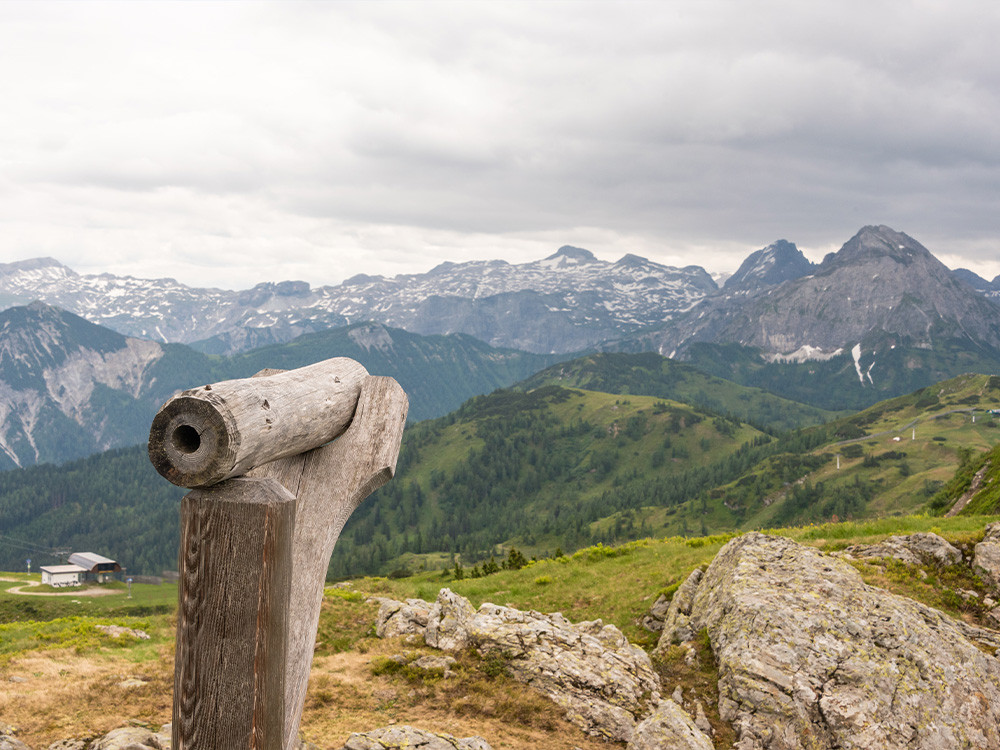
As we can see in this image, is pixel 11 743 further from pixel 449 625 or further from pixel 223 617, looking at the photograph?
pixel 223 617

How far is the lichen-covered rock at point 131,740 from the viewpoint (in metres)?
11.6

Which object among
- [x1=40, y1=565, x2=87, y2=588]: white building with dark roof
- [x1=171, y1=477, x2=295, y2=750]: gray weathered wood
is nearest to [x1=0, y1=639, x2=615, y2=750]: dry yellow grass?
[x1=171, y1=477, x2=295, y2=750]: gray weathered wood

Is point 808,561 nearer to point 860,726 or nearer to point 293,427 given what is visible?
point 860,726

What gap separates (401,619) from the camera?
2277 cm

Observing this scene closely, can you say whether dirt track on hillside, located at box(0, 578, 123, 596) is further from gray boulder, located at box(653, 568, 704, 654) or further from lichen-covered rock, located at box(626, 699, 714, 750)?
lichen-covered rock, located at box(626, 699, 714, 750)

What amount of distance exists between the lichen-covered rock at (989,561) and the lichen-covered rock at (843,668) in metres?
4.11

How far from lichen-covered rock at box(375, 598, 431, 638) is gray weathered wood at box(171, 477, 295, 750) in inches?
710

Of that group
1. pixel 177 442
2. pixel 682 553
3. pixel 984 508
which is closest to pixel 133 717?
pixel 177 442

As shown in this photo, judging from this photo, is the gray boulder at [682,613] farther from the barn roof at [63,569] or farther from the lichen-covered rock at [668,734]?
the barn roof at [63,569]

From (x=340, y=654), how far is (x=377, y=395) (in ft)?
54.6

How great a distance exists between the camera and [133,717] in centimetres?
1395

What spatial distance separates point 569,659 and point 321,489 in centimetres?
1214

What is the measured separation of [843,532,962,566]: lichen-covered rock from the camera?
21938mm

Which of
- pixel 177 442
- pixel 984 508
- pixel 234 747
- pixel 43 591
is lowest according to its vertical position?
pixel 43 591
